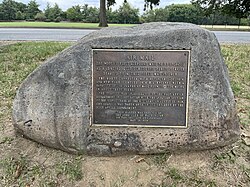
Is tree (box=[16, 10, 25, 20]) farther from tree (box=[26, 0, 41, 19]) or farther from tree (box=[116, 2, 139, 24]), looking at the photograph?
tree (box=[116, 2, 139, 24])

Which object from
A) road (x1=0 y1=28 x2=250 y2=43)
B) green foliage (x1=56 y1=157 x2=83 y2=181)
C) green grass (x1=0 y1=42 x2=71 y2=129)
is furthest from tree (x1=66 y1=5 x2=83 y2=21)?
green foliage (x1=56 y1=157 x2=83 y2=181)

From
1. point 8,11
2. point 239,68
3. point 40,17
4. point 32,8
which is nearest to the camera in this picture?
point 239,68

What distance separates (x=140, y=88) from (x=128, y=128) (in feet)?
1.44

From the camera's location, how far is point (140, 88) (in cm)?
346

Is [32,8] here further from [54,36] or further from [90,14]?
[54,36]

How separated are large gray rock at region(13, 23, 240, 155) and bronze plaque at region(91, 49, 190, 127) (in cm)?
7

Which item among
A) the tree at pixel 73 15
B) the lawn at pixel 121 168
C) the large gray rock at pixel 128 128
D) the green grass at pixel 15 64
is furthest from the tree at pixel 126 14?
the lawn at pixel 121 168

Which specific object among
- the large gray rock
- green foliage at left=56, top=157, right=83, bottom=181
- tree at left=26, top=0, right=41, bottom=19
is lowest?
green foliage at left=56, top=157, right=83, bottom=181

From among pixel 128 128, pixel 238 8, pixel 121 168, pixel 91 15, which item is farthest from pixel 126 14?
pixel 121 168

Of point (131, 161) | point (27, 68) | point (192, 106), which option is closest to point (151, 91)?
point (192, 106)

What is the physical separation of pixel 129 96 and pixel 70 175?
3.32ft

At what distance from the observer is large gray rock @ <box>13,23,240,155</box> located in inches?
134

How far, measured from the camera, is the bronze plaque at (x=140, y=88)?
341cm

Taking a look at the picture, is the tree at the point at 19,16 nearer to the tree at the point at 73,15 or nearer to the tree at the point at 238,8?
the tree at the point at 73,15
